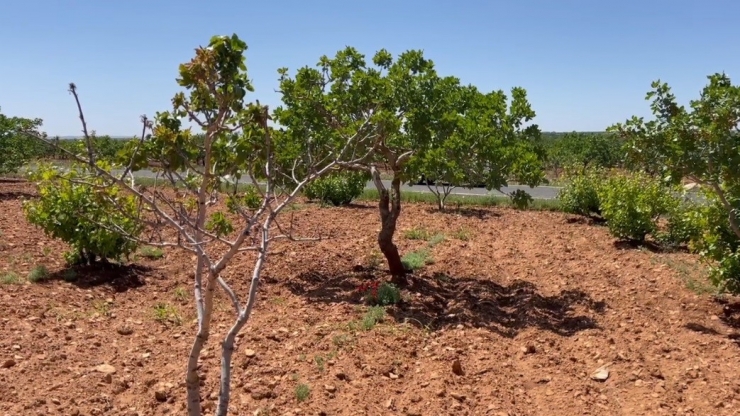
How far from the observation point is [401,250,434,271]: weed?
27.0ft

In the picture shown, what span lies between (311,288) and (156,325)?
6.41 ft

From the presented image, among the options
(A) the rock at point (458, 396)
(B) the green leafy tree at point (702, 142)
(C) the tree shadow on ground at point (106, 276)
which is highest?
(B) the green leafy tree at point (702, 142)

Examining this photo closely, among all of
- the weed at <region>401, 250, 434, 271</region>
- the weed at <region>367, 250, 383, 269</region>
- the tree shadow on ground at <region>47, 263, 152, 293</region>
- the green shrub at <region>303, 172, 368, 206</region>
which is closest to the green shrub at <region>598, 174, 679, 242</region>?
the weed at <region>401, 250, 434, 271</region>

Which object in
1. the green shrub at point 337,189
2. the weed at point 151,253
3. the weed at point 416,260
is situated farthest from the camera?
the green shrub at point 337,189

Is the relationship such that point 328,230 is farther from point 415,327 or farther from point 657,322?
point 657,322

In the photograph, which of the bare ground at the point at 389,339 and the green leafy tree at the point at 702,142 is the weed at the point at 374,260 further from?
the green leafy tree at the point at 702,142

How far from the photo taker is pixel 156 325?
230 inches

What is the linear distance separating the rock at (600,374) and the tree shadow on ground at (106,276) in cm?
502

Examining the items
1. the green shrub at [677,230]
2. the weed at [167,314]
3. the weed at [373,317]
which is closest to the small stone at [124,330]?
the weed at [167,314]

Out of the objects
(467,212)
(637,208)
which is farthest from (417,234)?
(467,212)

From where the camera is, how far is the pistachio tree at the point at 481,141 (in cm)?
668

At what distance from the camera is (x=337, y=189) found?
1524cm

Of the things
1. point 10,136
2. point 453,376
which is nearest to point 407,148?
point 453,376

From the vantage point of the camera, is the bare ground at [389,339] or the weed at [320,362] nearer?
the bare ground at [389,339]
